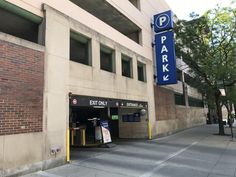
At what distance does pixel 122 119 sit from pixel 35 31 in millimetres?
11203

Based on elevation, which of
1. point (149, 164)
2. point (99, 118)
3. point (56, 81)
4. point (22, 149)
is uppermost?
point (56, 81)

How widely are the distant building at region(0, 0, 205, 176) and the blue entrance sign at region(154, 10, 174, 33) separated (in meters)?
1.95

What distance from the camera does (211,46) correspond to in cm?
2220

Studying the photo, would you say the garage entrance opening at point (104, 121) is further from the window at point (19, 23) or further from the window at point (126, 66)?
the window at point (19, 23)

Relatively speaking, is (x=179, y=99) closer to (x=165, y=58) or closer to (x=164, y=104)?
(x=164, y=104)

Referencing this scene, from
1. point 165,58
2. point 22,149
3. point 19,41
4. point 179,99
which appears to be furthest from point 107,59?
point 179,99

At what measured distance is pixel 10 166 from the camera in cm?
Result: 806

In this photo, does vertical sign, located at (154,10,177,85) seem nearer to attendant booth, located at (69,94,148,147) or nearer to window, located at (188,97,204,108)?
attendant booth, located at (69,94,148,147)

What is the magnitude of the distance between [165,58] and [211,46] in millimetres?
5129

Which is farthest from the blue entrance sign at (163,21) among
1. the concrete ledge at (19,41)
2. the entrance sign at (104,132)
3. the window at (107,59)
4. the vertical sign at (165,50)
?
the concrete ledge at (19,41)

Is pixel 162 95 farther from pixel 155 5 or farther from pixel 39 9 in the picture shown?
pixel 39 9

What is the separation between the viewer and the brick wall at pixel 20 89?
830 cm

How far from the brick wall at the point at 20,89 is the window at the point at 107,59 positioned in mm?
5182

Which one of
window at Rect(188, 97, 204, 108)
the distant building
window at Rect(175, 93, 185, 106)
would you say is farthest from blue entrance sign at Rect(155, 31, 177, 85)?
window at Rect(188, 97, 204, 108)
